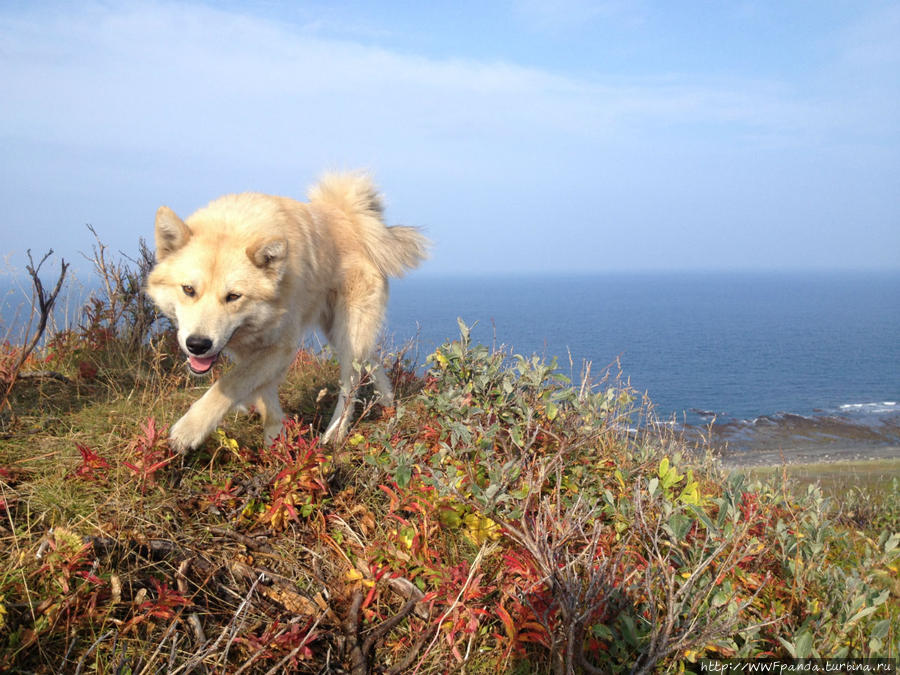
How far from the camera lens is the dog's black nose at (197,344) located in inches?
134

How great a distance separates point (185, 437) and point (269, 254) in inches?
51.1

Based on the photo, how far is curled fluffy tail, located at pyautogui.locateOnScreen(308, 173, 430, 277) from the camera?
5215 mm

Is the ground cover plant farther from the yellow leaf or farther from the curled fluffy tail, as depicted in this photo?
the curled fluffy tail

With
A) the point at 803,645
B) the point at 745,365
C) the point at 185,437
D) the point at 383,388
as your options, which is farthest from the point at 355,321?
the point at 745,365

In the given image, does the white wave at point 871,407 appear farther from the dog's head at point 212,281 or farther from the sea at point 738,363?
the dog's head at point 212,281

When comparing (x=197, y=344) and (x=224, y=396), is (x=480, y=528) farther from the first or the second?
(x=197, y=344)

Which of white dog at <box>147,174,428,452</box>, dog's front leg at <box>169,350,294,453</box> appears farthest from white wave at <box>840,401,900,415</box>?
dog's front leg at <box>169,350,294,453</box>

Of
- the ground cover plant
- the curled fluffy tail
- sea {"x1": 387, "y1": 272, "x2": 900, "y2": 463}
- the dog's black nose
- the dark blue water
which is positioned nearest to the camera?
the ground cover plant

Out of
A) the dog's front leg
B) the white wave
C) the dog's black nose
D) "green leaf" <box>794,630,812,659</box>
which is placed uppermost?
the dog's black nose

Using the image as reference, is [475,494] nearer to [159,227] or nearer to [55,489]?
[55,489]

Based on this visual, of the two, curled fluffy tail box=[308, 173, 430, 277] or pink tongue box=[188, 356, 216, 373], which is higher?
curled fluffy tail box=[308, 173, 430, 277]

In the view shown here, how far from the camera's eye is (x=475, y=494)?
2914 millimetres

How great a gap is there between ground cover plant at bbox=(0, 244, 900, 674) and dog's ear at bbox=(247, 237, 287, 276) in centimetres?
113

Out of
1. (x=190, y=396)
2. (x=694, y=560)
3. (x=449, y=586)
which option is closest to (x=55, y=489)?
(x=190, y=396)
